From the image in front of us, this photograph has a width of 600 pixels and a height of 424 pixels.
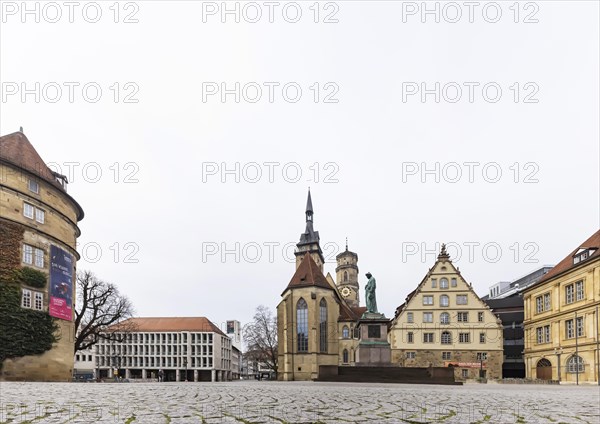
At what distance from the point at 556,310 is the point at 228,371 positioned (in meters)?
89.2

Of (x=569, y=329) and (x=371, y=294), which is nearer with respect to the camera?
(x=371, y=294)

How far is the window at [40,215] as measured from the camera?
3605cm

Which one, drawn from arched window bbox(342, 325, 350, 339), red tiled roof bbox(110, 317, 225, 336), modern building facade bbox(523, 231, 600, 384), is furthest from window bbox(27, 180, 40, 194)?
red tiled roof bbox(110, 317, 225, 336)

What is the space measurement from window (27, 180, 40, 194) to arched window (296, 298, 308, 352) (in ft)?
115

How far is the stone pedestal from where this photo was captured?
32781mm

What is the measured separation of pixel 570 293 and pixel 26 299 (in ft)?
141

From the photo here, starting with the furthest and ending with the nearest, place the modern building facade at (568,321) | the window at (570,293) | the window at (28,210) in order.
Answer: the window at (570,293) → the modern building facade at (568,321) → the window at (28,210)

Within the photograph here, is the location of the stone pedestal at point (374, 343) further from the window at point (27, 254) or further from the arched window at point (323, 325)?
Answer: the arched window at point (323, 325)

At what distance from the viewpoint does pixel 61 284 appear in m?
37.8

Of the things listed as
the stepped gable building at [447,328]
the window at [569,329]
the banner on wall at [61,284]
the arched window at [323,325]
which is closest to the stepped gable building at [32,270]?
the banner on wall at [61,284]

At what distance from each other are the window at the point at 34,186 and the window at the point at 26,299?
7104 millimetres

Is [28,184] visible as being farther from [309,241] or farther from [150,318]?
[150,318]

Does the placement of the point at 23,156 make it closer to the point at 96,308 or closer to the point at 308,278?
the point at 96,308

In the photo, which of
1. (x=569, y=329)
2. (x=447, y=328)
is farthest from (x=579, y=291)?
(x=447, y=328)
